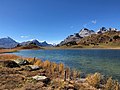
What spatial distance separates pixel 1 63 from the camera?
31.3m

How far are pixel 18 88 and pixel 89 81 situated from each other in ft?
31.3

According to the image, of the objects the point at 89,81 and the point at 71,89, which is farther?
the point at 89,81

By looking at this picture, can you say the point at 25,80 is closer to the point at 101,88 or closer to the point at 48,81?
the point at 48,81

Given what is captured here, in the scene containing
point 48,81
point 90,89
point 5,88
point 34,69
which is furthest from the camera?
point 34,69

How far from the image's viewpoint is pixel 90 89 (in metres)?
20.1

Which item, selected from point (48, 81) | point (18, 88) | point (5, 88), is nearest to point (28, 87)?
point (18, 88)

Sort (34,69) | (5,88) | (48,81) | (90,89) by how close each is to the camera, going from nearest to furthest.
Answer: (5,88)
(90,89)
(48,81)
(34,69)

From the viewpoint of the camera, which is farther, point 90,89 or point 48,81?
point 48,81

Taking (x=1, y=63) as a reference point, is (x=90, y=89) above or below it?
below

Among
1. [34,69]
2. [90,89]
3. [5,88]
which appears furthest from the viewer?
[34,69]

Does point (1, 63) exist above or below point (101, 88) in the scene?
above

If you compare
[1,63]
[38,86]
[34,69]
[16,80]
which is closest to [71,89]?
[38,86]

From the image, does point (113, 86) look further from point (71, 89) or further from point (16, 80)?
point (16, 80)

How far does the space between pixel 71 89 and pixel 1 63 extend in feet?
57.0
